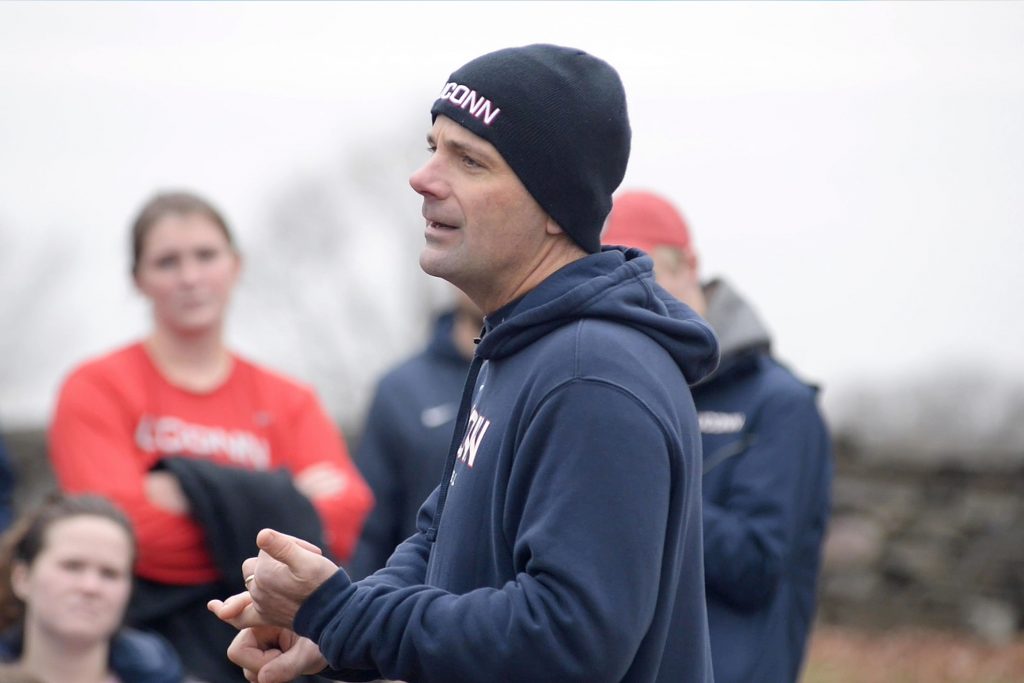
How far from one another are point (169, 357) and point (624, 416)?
2878 mm

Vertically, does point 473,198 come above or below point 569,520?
above

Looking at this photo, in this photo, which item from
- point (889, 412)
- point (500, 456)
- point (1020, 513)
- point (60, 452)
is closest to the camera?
point (500, 456)

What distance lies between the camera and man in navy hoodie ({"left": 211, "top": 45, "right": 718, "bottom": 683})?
2.23m

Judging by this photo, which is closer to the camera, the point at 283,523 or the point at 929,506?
the point at 283,523

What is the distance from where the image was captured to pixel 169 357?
4859 millimetres

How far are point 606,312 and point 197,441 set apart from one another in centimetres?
255

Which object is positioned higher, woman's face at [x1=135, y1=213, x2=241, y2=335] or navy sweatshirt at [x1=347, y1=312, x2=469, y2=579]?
woman's face at [x1=135, y1=213, x2=241, y2=335]

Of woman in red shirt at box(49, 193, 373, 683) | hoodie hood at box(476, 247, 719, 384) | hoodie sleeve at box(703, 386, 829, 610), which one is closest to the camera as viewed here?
hoodie hood at box(476, 247, 719, 384)

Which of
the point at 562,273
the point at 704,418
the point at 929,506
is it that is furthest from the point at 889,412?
the point at 562,273

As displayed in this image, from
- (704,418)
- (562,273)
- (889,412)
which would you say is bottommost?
(889,412)

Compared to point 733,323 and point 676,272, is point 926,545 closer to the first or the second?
point 733,323

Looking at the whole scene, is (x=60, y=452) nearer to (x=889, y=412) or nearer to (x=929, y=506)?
(x=929, y=506)

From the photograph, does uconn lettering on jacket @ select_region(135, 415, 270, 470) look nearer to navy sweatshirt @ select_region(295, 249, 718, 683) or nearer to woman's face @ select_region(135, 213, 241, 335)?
woman's face @ select_region(135, 213, 241, 335)

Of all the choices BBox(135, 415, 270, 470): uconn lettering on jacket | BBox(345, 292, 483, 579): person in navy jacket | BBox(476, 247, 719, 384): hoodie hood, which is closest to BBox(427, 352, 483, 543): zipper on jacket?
BBox(476, 247, 719, 384): hoodie hood
